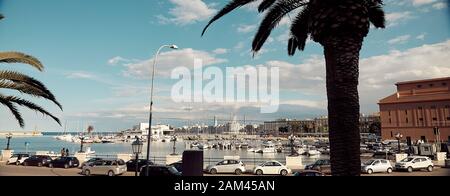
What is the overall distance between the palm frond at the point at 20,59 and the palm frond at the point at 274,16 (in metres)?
7.64

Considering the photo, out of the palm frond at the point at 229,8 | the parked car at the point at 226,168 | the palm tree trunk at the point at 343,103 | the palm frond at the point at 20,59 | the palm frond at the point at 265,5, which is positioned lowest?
the parked car at the point at 226,168

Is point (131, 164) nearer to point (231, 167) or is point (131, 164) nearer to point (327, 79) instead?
point (231, 167)

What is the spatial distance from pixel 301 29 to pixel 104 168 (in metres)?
20.1

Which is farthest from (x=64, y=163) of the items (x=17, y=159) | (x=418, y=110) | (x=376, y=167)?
(x=418, y=110)

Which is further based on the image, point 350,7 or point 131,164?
point 131,164

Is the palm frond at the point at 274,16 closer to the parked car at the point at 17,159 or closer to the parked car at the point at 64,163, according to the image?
the parked car at the point at 64,163

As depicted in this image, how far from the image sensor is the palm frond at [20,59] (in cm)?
1011

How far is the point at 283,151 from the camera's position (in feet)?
293

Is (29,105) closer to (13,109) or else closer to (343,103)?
(13,109)

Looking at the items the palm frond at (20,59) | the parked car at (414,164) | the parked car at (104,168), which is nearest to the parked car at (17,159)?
the parked car at (104,168)

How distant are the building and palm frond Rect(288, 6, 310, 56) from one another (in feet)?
269
